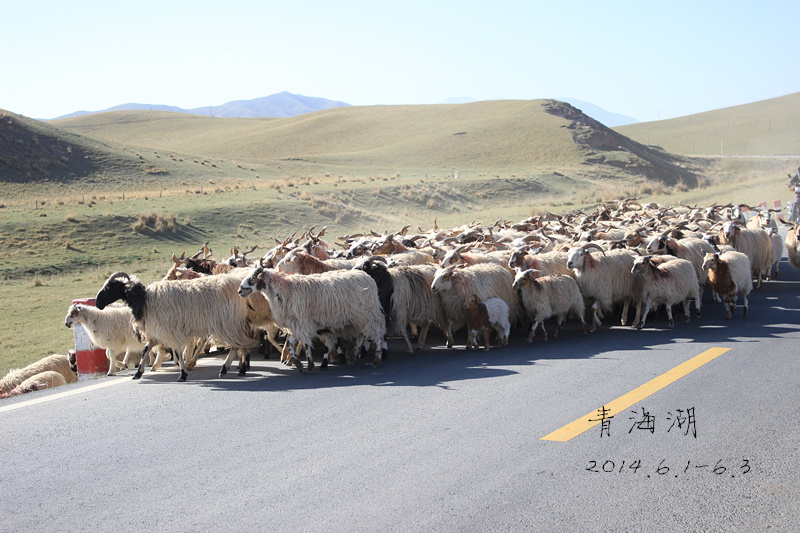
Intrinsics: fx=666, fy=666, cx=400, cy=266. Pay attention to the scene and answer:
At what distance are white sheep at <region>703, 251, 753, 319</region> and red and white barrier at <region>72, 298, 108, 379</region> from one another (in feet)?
36.4

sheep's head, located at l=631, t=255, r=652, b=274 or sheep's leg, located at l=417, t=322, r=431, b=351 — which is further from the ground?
sheep's head, located at l=631, t=255, r=652, b=274

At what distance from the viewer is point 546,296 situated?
11234 mm

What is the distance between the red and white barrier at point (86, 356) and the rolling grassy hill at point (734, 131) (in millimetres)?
119924

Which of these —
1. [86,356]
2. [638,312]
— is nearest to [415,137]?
[638,312]

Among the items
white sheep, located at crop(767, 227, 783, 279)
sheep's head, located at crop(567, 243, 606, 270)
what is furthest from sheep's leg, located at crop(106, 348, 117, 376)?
white sheep, located at crop(767, 227, 783, 279)

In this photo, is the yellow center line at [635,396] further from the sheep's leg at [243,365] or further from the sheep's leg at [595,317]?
the sheep's leg at [243,365]

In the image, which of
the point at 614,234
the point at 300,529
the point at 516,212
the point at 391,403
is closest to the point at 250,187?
the point at 516,212

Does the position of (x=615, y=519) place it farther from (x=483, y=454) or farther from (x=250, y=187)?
(x=250, y=187)

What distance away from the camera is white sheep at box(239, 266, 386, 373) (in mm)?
9750

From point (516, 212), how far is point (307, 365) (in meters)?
30.7

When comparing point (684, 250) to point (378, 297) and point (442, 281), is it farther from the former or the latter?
point (378, 297)

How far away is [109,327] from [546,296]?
7.42m

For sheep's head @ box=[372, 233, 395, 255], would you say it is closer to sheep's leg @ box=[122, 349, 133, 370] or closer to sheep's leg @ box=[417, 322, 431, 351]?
sheep's leg @ box=[417, 322, 431, 351]

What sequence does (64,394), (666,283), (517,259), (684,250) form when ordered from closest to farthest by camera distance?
(64,394) → (666,283) → (517,259) → (684,250)
